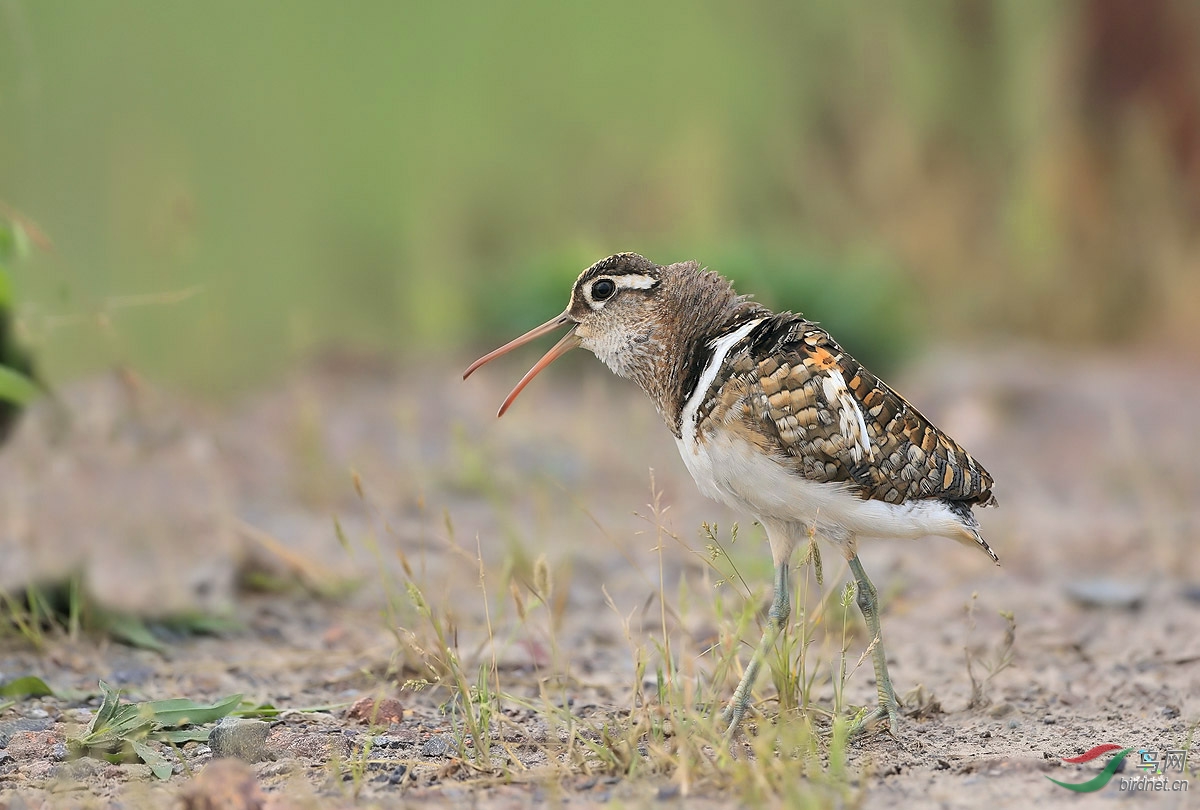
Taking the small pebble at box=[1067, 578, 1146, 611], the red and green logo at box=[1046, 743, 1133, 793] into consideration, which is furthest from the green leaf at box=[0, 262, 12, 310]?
the small pebble at box=[1067, 578, 1146, 611]

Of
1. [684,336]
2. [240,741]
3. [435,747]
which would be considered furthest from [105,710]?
[684,336]

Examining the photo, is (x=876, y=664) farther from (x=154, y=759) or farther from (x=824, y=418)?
(x=154, y=759)

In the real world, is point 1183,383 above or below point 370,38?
below

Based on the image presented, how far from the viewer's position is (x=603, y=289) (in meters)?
3.84

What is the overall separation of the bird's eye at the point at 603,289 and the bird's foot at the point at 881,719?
1420 millimetres

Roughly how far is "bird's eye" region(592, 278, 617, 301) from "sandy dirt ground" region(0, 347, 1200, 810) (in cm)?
61

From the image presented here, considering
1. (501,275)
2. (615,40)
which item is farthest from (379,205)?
(615,40)

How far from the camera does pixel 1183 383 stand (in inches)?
364

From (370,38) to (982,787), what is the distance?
1264cm

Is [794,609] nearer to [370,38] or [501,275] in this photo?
[501,275]

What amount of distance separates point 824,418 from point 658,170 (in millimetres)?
8233

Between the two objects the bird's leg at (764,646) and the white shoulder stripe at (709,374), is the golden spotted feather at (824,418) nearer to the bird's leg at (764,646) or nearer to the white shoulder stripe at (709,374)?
the white shoulder stripe at (709,374)

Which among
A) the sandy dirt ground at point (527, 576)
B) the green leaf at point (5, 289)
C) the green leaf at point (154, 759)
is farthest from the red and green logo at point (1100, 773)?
the green leaf at point (5, 289)

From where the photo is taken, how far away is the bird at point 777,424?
3449 mm
